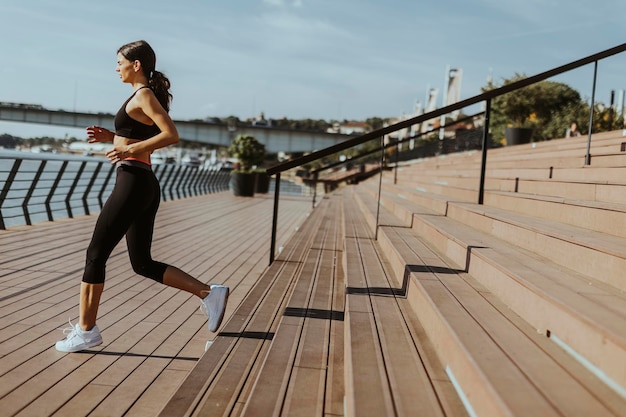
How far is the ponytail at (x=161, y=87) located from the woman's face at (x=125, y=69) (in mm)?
105

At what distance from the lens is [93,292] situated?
290 centimetres

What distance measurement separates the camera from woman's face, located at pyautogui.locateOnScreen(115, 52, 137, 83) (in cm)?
299

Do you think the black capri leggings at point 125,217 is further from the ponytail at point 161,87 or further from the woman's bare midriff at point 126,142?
the ponytail at point 161,87

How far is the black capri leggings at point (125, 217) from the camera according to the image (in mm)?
2855

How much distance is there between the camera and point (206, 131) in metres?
48.9

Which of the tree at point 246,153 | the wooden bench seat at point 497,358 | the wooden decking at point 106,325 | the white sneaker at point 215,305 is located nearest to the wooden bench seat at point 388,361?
the wooden bench seat at point 497,358

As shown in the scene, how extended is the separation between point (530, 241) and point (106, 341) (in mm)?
2479

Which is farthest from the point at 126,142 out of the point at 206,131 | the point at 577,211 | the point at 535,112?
the point at 206,131

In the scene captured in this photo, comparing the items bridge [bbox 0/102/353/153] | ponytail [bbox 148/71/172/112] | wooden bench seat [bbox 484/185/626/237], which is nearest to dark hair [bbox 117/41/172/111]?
ponytail [bbox 148/71/172/112]

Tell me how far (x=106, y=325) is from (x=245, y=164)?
1773cm

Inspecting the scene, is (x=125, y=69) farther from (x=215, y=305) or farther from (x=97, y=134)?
(x=215, y=305)

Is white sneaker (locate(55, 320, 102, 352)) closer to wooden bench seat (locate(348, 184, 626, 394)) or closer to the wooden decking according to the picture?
the wooden decking

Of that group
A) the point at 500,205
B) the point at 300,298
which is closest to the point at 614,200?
the point at 500,205

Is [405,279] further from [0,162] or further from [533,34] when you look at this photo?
[533,34]
